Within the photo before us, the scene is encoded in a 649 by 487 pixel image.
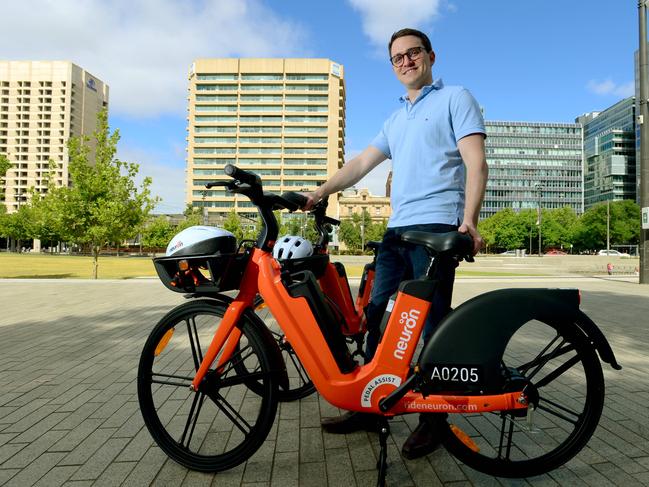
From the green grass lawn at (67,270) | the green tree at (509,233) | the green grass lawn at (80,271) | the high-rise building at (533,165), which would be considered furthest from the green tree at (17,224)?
the high-rise building at (533,165)

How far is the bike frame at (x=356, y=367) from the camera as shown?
1.94m

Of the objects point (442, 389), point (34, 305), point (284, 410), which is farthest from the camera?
point (34, 305)

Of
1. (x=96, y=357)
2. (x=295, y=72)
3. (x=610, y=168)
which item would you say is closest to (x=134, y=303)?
(x=96, y=357)

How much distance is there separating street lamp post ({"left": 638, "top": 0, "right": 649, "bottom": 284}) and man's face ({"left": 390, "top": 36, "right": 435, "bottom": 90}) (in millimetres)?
13655

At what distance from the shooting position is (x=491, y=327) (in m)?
1.95

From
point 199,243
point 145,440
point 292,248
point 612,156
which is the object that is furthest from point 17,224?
point 612,156

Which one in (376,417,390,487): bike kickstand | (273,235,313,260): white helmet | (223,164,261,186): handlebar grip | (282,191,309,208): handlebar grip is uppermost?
(223,164,261,186): handlebar grip

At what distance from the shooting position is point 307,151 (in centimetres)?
10144

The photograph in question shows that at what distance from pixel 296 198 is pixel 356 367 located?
0.96 m

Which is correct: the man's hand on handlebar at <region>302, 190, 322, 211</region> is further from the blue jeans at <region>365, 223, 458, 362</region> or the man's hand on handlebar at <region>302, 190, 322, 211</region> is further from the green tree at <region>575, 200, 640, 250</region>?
the green tree at <region>575, 200, 640, 250</region>

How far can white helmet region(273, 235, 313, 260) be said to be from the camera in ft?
11.4

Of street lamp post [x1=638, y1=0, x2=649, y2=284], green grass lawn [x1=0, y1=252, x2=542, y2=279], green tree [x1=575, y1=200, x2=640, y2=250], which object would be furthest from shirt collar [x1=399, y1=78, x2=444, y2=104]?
green tree [x1=575, y1=200, x2=640, y2=250]

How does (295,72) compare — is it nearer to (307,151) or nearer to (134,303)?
(307,151)

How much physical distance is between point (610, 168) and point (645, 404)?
114 metres
